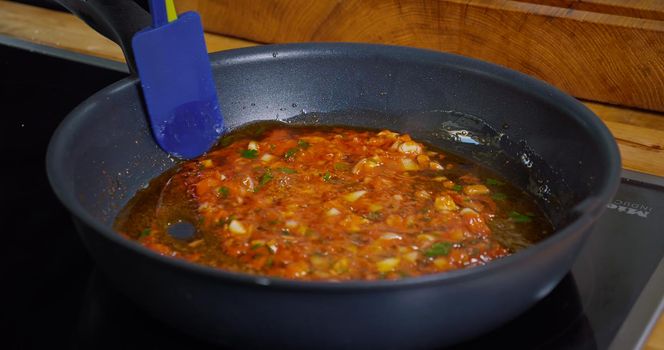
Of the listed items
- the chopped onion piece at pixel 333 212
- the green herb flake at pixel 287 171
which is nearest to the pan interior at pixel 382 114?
the green herb flake at pixel 287 171

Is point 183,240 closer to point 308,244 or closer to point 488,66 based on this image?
point 308,244

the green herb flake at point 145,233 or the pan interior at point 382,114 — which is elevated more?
the pan interior at point 382,114

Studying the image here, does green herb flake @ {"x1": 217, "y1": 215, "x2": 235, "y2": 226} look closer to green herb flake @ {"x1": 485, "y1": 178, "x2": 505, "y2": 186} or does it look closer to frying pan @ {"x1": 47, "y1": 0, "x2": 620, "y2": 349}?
frying pan @ {"x1": 47, "y1": 0, "x2": 620, "y2": 349}

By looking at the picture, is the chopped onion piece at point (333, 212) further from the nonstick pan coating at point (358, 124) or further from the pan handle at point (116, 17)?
the pan handle at point (116, 17)

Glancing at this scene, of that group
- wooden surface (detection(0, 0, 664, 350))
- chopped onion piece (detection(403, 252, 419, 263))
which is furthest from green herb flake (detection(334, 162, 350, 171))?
wooden surface (detection(0, 0, 664, 350))

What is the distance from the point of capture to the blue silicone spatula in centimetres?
148

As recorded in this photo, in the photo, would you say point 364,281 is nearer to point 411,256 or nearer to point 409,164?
point 411,256

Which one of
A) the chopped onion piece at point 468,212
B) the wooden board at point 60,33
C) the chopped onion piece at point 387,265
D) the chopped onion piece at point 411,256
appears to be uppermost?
the chopped onion piece at point 387,265

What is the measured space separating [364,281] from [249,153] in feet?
2.20

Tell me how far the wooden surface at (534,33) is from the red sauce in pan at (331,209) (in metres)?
0.38

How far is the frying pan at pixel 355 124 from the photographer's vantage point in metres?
0.96

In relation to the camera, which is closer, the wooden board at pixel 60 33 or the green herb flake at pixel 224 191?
the green herb flake at pixel 224 191

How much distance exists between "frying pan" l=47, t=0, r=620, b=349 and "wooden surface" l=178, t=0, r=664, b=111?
0.97ft

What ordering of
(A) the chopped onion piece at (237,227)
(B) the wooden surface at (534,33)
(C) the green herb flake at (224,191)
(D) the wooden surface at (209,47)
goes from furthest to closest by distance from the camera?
(B) the wooden surface at (534,33), (D) the wooden surface at (209,47), (C) the green herb flake at (224,191), (A) the chopped onion piece at (237,227)
